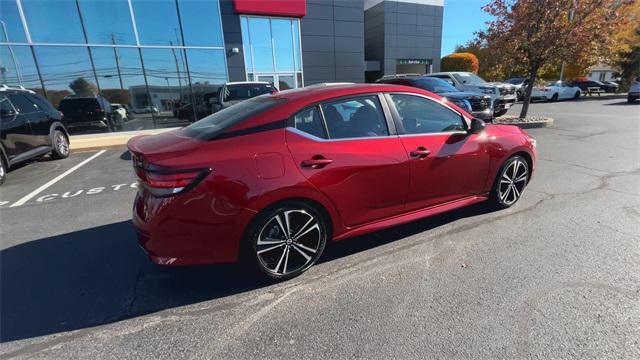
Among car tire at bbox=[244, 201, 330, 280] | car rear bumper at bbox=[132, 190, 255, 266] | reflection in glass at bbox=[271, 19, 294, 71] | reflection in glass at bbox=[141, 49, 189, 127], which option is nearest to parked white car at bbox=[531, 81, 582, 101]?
reflection in glass at bbox=[271, 19, 294, 71]

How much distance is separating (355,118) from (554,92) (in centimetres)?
2655

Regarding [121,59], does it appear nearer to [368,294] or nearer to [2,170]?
[2,170]

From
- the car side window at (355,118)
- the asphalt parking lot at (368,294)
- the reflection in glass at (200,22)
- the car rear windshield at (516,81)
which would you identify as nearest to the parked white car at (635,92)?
the car rear windshield at (516,81)

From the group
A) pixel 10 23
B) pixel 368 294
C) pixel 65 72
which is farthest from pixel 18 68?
pixel 368 294

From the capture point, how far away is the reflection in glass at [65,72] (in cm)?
1141

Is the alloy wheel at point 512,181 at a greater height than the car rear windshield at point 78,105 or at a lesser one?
lesser

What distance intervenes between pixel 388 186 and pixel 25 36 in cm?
1436

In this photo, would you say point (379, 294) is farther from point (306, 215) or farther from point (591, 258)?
point (591, 258)

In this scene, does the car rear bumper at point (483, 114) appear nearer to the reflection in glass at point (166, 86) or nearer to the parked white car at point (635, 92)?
the reflection in glass at point (166, 86)

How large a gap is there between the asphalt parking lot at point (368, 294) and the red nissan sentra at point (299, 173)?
14.2 inches

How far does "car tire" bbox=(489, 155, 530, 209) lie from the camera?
3.93 metres

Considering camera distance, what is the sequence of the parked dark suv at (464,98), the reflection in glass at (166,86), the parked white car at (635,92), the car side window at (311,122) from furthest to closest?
the parked white car at (635,92), the reflection in glass at (166,86), the parked dark suv at (464,98), the car side window at (311,122)

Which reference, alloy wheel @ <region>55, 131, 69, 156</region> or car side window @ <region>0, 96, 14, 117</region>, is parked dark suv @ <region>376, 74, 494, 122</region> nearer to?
alloy wheel @ <region>55, 131, 69, 156</region>

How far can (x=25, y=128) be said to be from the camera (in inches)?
265
